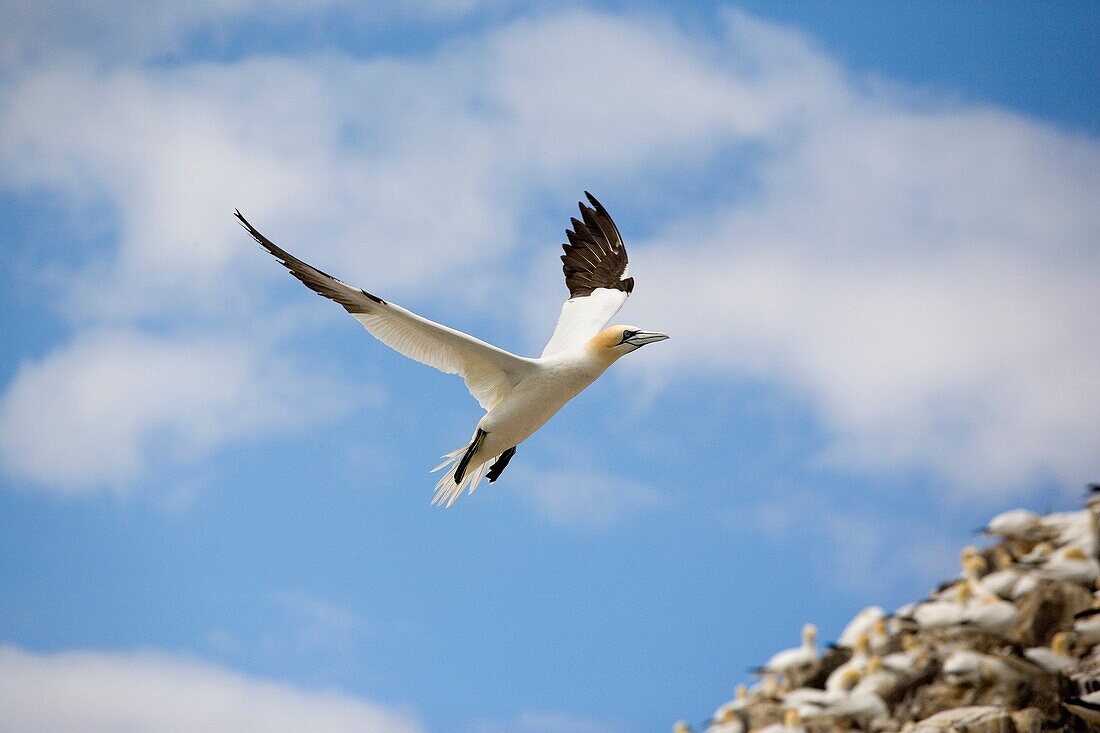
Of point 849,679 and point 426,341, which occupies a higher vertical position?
point 849,679

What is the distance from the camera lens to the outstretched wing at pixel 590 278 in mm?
10266

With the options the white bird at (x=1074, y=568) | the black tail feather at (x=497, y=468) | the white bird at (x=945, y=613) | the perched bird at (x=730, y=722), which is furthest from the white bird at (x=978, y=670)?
the black tail feather at (x=497, y=468)

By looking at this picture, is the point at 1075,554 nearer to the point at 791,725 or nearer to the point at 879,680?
the point at 879,680

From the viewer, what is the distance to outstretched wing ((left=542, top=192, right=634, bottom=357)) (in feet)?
33.7

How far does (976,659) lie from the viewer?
15141 millimetres

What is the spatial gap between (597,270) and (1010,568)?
10.1m

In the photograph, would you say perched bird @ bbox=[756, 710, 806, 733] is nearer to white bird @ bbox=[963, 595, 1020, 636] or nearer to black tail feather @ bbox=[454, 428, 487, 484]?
white bird @ bbox=[963, 595, 1020, 636]

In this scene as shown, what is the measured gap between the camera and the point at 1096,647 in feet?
49.6

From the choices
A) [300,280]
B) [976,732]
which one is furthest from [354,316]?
[976,732]

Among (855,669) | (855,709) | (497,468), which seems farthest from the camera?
(855,669)

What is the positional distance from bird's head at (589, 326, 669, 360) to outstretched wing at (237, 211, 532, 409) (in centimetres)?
43

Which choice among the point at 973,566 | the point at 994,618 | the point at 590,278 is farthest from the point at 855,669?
the point at 590,278

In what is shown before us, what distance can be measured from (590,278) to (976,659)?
21.9 ft

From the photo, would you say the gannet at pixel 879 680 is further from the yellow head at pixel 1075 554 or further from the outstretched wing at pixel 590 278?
the outstretched wing at pixel 590 278
